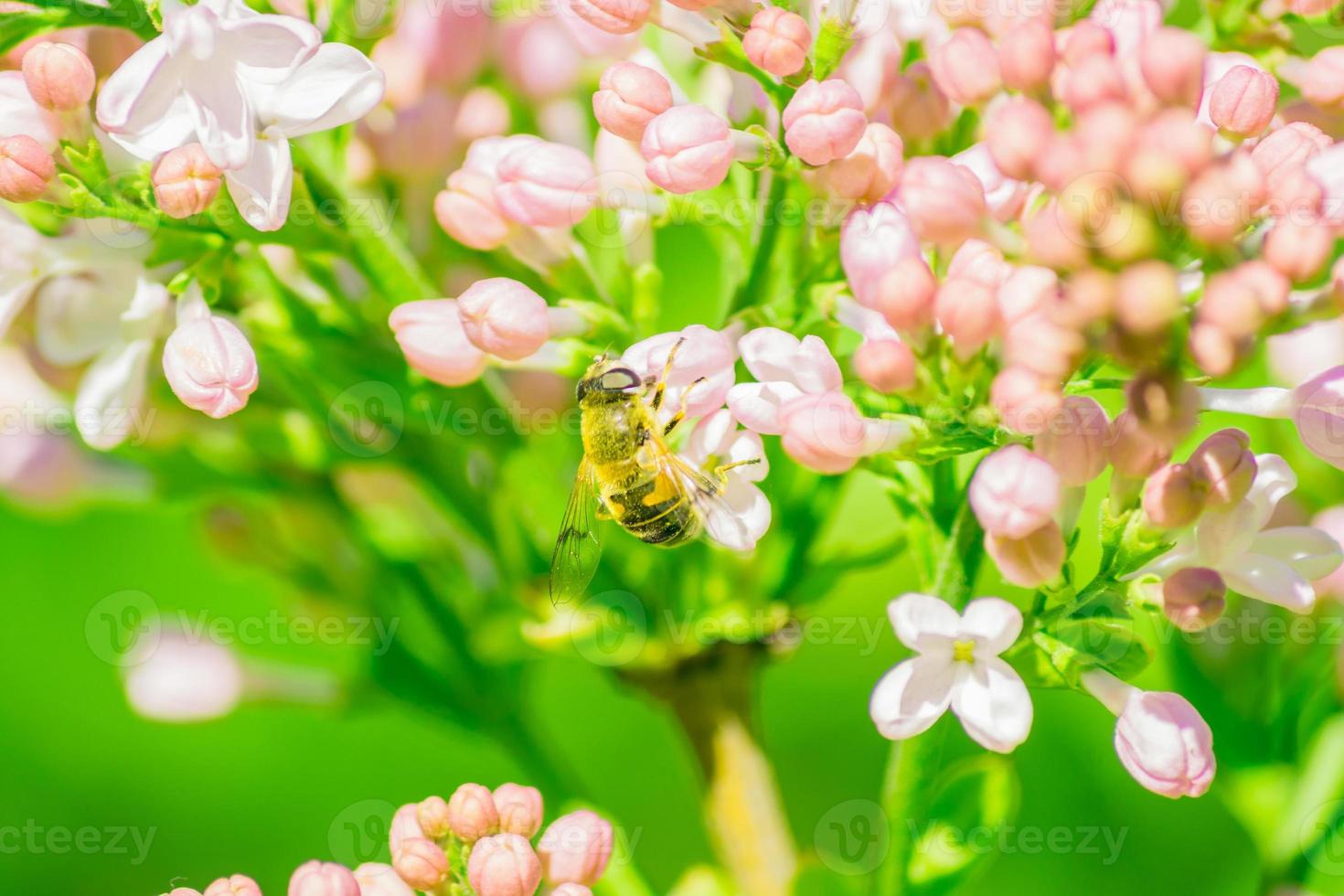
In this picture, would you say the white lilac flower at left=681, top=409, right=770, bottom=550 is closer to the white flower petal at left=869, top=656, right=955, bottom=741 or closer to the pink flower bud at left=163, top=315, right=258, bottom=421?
the white flower petal at left=869, top=656, right=955, bottom=741

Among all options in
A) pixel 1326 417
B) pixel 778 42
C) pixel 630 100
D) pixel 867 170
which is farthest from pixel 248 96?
pixel 1326 417

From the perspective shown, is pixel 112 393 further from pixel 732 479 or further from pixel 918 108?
pixel 918 108

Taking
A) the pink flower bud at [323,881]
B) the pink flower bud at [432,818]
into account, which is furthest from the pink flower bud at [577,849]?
the pink flower bud at [323,881]

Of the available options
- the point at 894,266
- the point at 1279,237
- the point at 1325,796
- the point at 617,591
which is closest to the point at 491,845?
the point at 617,591

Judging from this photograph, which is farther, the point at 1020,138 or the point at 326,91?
the point at 326,91

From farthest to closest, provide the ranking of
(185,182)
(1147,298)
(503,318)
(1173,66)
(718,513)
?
1. (718,513)
2. (503,318)
3. (185,182)
4. (1173,66)
5. (1147,298)

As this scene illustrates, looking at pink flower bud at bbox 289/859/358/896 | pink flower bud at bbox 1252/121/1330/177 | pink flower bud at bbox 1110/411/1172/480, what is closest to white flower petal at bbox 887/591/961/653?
pink flower bud at bbox 1110/411/1172/480

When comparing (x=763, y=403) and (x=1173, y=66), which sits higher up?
(x=1173, y=66)

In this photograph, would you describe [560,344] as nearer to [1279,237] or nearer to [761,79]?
[761,79]
